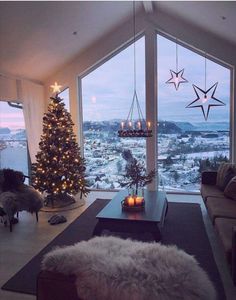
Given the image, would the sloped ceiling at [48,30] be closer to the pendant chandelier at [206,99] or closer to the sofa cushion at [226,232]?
the pendant chandelier at [206,99]

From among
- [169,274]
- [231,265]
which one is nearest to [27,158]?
[231,265]

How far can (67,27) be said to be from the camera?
206 inches

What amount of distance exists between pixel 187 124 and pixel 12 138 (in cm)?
375

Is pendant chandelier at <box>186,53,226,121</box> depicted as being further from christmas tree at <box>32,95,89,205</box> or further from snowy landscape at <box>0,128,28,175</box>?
snowy landscape at <box>0,128,28,175</box>

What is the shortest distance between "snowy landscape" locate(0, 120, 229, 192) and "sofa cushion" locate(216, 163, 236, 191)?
146 cm

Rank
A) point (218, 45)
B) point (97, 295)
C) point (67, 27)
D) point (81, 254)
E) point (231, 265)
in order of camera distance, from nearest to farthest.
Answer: point (97, 295), point (81, 254), point (231, 265), point (67, 27), point (218, 45)

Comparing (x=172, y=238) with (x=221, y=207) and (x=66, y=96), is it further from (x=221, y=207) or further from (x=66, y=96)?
(x=66, y=96)

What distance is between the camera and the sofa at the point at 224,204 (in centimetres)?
272

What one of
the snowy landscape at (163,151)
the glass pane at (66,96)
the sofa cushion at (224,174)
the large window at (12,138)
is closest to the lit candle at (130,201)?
the sofa cushion at (224,174)

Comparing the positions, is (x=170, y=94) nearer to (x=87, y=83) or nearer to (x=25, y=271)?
(x=87, y=83)

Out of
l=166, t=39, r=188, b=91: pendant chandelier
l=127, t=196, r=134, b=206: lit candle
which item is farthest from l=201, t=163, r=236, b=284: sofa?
l=166, t=39, r=188, b=91: pendant chandelier

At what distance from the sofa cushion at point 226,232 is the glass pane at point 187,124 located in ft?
10.6

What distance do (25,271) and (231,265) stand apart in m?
2.09

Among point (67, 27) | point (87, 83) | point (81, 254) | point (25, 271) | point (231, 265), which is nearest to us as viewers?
point (81, 254)
